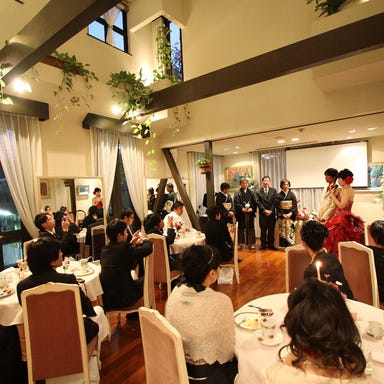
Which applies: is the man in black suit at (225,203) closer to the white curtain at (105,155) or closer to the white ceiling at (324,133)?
the white ceiling at (324,133)

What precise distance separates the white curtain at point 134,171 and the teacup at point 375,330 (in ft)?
14.1

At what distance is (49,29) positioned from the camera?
1941mm

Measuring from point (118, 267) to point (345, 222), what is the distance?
9.32ft

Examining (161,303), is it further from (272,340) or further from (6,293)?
(272,340)

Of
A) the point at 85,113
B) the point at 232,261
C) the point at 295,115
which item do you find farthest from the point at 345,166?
the point at 85,113

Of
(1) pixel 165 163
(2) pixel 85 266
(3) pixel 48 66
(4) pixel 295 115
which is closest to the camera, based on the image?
(2) pixel 85 266

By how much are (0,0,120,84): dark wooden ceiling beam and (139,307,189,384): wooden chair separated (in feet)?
6.06

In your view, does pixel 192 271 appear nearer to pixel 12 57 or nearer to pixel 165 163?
pixel 12 57

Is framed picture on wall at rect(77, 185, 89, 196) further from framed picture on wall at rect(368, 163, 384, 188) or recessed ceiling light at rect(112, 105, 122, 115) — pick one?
framed picture on wall at rect(368, 163, 384, 188)

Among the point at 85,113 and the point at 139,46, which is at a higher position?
the point at 139,46

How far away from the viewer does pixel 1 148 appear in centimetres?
334

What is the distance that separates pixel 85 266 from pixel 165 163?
355 cm

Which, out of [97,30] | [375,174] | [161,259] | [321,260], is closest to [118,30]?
[97,30]

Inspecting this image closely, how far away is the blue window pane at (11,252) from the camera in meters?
3.48
